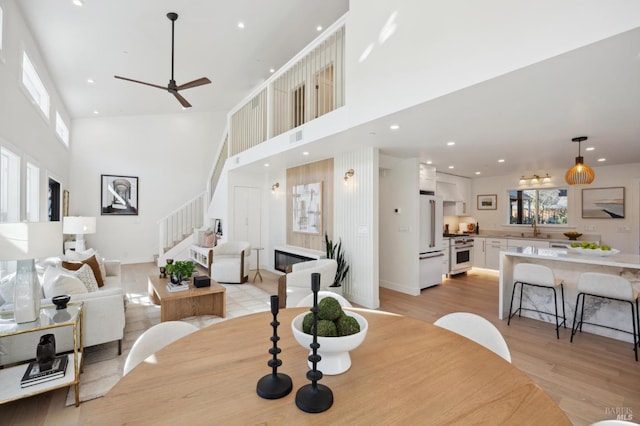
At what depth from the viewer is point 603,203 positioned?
5.71 meters

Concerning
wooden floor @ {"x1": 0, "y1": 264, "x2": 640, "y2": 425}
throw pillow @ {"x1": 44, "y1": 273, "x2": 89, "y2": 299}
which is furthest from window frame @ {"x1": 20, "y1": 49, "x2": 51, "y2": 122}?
wooden floor @ {"x1": 0, "y1": 264, "x2": 640, "y2": 425}

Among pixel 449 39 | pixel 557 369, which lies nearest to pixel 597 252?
pixel 557 369

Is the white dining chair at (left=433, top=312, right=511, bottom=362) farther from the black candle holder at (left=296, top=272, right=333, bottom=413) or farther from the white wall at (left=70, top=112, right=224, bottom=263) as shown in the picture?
the white wall at (left=70, top=112, right=224, bottom=263)

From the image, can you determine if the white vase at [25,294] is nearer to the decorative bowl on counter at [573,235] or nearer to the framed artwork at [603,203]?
the decorative bowl on counter at [573,235]

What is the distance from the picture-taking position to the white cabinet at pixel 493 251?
21.9 feet

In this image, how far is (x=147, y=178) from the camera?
314 inches

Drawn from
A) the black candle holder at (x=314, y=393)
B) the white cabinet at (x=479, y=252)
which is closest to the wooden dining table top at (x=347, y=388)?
the black candle holder at (x=314, y=393)

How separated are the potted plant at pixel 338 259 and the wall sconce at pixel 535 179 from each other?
506 centimetres

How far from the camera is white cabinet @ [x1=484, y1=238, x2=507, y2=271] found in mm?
6687

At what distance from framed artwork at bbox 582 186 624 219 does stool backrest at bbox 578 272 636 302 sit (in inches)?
145

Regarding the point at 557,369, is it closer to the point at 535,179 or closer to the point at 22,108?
the point at 535,179

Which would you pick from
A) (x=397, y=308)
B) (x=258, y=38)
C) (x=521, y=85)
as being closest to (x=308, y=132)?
(x=258, y=38)

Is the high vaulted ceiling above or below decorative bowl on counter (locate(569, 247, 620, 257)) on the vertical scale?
above

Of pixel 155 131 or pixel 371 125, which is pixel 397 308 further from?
pixel 155 131
